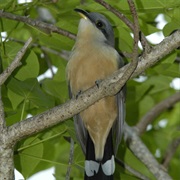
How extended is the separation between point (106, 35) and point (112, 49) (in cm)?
19

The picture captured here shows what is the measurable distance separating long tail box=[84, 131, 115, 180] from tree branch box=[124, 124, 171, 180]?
0.45m

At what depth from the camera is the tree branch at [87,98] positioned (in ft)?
11.1

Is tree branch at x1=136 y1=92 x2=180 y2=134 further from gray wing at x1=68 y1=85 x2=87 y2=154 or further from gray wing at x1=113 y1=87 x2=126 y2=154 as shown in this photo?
gray wing at x1=68 y1=85 x2=87 y2=154

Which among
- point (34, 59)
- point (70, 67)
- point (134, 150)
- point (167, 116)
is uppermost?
point (34, 59)

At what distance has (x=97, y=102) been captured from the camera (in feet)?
14.3

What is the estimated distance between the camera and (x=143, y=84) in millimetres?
5414

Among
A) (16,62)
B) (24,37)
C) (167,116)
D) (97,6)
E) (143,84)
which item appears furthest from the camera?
(167,116)

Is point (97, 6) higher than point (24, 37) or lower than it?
higher

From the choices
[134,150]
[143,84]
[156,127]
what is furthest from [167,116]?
[134,150]

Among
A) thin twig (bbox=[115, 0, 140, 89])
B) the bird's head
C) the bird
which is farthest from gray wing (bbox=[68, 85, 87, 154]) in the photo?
thin twig (bbox=[115, 0, 140, 89])

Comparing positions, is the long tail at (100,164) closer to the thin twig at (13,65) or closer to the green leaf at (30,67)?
the green leaf at (30,67)

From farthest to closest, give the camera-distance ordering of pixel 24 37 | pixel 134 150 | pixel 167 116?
pixel 167 116 → pixel 24 37 → pixel 134 150

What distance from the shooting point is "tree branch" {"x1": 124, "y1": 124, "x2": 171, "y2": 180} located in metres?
4.60

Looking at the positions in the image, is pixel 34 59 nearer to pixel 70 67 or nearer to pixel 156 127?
pixel 70 67
